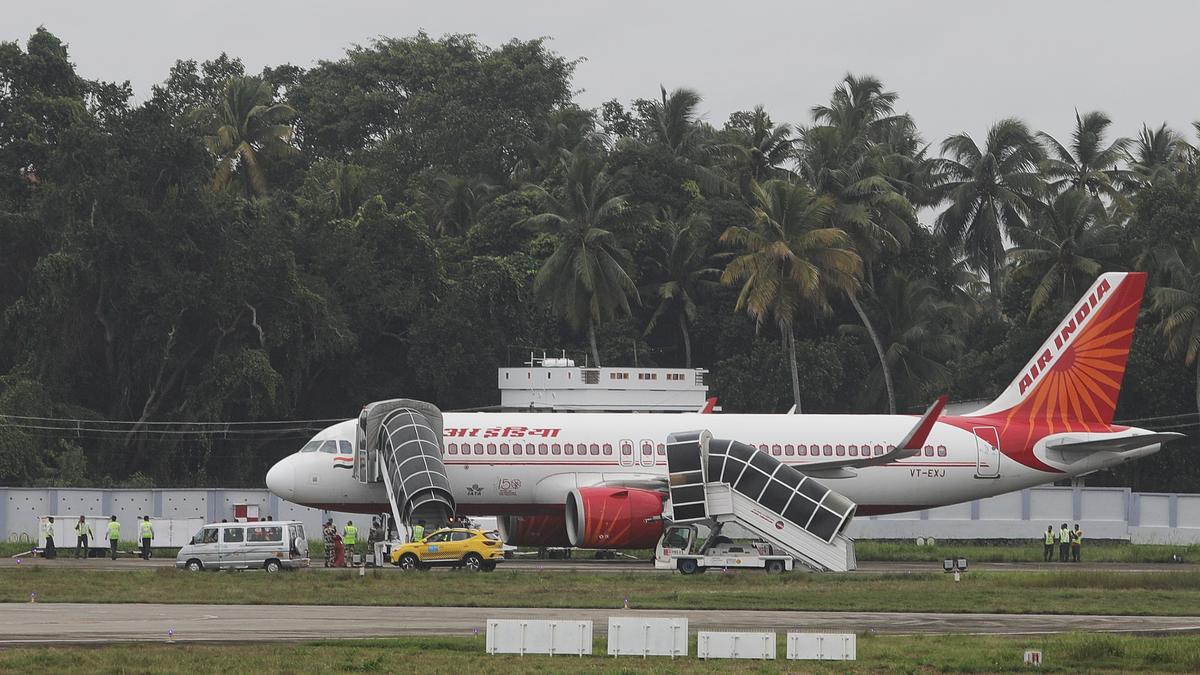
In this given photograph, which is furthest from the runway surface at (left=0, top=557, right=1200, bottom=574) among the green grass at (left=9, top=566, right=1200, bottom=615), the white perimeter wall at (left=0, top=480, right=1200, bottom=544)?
the white perimeter wall at (left=0, top=480, right=1200, bottom=544)

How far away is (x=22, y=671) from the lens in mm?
23312

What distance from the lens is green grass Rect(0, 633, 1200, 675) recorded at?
79.4ft

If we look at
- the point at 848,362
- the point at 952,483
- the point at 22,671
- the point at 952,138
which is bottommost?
the point at 22,671

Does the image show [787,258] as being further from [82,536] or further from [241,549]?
[241,549]

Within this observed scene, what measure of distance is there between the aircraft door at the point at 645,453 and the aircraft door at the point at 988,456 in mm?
10828

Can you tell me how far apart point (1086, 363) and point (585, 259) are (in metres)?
38.0

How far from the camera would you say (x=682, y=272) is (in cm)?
9775

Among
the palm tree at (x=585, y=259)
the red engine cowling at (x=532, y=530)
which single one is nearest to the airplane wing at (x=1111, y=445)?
the red engine cowling at (x=532, y=530)

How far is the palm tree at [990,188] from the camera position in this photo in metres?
103

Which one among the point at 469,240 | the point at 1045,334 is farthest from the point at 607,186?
the point at 1045,334

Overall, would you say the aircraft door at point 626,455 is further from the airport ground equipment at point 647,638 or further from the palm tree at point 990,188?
the palm tree at point 990,188

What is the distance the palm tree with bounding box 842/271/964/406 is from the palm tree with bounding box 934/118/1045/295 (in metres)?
8.23

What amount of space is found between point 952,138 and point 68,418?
5748 cm

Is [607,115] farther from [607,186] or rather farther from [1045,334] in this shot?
[1045,334]
